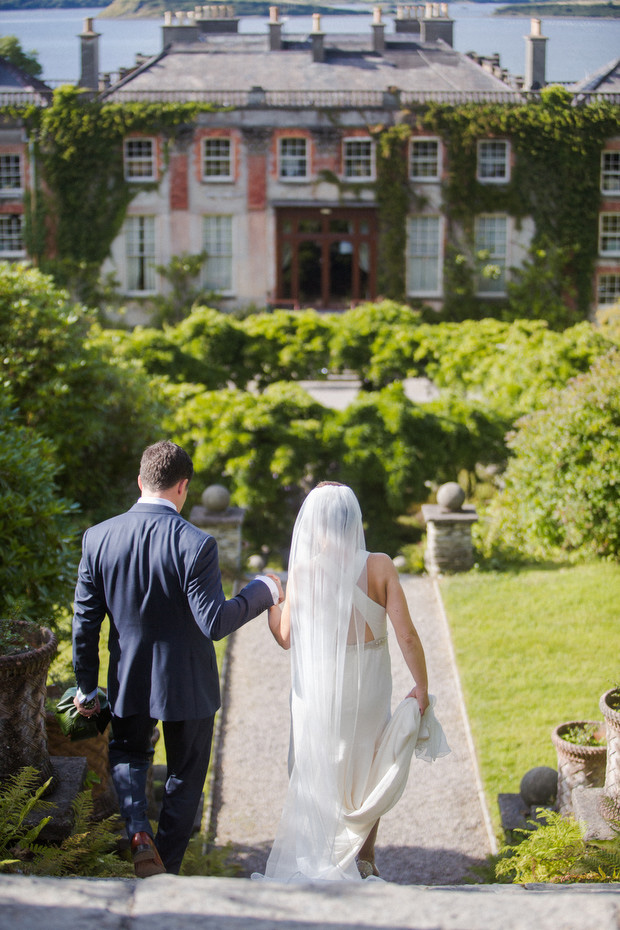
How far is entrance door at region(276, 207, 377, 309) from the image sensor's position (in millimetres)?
27422

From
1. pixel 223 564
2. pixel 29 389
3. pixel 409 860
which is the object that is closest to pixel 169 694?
pixel 409 860

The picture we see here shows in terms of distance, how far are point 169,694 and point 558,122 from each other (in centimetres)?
2629

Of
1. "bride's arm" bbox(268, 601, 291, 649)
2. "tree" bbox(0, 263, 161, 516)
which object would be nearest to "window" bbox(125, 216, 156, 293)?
"tree" bbox(0, 263, 161, 516)

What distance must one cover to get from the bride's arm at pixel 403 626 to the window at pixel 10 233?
25.9 metres

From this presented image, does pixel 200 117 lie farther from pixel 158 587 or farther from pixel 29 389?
pixel 158 587

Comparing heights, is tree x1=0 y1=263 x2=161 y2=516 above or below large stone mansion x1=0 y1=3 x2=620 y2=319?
below

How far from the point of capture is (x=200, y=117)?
2645cm

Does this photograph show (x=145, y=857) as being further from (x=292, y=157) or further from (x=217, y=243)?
(x=292, y=157)

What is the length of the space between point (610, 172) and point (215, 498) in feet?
71.4

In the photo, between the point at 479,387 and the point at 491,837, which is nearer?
the point at 491,837

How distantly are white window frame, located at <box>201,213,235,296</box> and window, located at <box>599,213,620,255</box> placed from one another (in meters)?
10.8

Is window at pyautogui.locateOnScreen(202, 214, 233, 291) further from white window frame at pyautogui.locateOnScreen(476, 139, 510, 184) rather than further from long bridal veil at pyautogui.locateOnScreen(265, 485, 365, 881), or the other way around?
long bridal veil at pyautogui.locateOnScreen(265, 485, 365, 881)

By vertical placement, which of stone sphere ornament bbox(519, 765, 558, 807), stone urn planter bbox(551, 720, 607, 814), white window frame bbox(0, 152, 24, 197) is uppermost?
white window frame bbox(0, 152, 24, 197)

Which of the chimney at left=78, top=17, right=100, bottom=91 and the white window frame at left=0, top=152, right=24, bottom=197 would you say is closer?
the chimney at left=78, top=17, right=100, bottom=91
